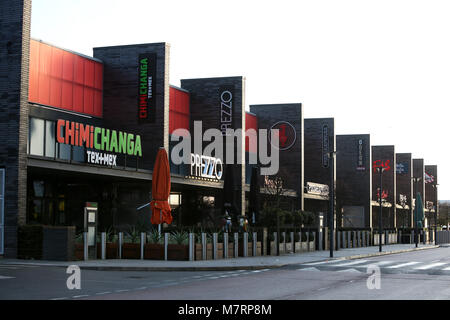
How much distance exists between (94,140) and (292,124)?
30927 mm

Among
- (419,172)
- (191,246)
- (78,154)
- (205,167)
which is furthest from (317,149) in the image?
(419,172)

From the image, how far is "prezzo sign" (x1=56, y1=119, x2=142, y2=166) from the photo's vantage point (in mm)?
33188

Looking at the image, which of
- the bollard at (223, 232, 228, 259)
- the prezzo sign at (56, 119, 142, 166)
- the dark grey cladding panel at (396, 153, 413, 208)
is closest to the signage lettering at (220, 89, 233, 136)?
the prezzo sign at (56, 119, 142, 166)

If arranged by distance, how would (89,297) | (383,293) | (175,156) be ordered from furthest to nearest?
(175,156) → (383,293) → (89,297)

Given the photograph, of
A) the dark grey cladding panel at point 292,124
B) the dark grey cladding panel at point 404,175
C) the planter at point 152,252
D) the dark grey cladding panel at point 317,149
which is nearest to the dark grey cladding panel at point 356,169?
the dark grey cladding panel at point 317,149

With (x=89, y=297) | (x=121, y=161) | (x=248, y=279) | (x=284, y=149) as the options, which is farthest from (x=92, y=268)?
(x=284, y=149)

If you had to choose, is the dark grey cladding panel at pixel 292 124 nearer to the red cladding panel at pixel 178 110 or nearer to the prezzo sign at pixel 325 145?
the prezzo sign at pixel 325 145

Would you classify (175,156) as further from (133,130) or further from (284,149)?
(284,149)

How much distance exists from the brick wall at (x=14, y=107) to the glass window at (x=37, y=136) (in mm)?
5533

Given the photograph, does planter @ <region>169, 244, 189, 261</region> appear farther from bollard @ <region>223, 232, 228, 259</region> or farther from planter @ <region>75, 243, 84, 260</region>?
planter @ <region>75, 243, 84, 260</region>

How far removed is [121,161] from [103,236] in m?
14.5

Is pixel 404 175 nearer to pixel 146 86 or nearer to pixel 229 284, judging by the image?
pixel 146 86

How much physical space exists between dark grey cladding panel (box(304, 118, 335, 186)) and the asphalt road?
45.1 meters

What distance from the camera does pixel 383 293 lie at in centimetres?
1628
